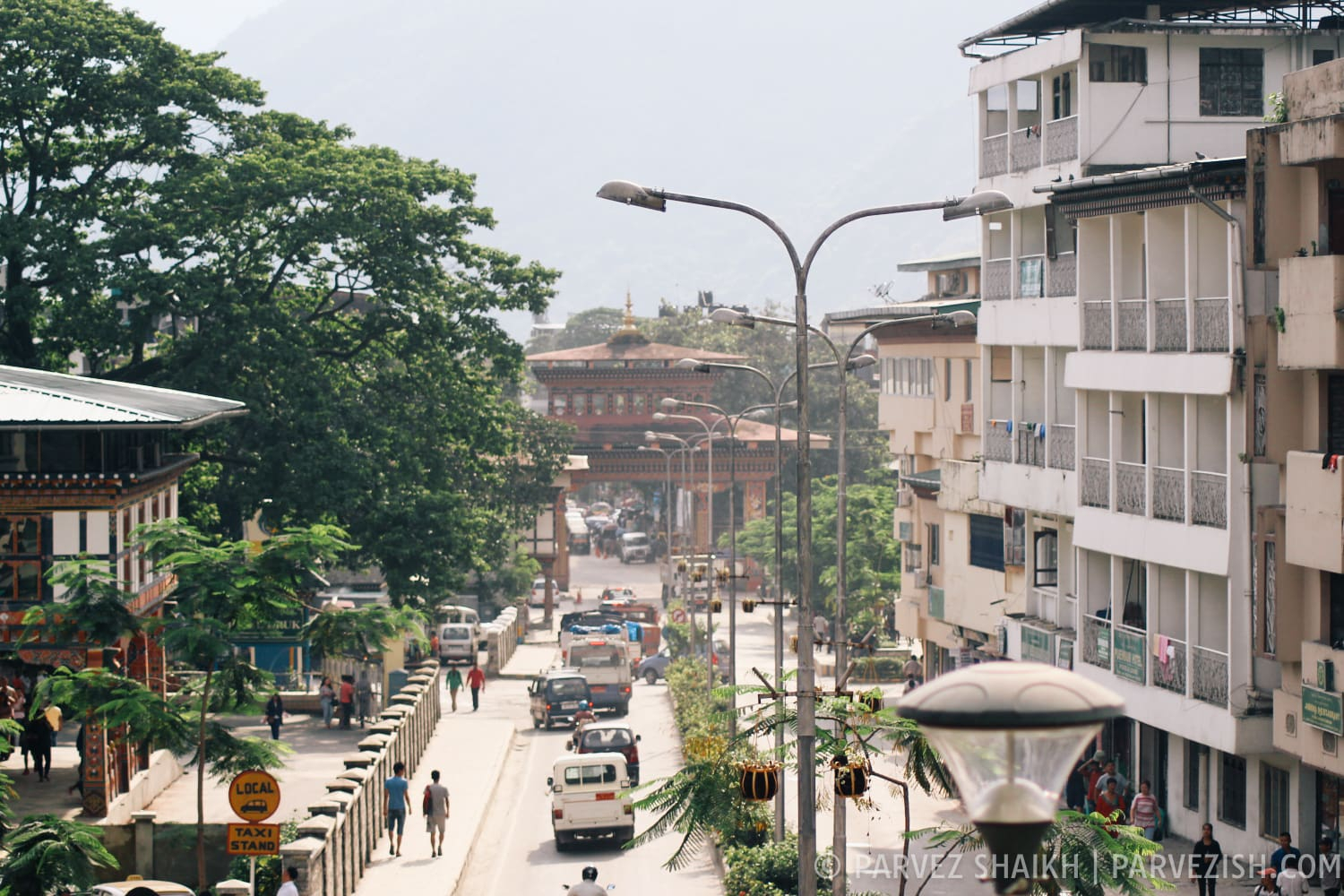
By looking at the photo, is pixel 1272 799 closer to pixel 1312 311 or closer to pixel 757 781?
pixel 1312 311

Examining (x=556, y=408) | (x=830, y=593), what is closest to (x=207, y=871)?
(x=830, y=593)

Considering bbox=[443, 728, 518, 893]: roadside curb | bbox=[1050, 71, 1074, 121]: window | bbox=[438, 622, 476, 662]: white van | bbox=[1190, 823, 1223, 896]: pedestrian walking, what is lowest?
bbox=[443, 728, 518, 893]: roadside curb

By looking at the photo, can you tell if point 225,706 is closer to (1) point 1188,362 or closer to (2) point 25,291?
(1) point 1188,362

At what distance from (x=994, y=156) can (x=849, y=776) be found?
22.9 metres

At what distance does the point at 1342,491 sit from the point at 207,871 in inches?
678

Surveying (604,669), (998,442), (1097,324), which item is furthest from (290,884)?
(604,669)

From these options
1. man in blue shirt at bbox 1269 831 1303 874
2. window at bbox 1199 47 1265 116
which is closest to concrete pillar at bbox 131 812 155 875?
man in blue shirt at bbox 1269 831 1303 874

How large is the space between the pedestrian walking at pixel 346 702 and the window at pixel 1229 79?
2389 centimetres

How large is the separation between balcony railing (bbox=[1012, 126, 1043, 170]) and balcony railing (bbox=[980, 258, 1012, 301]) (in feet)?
6.53

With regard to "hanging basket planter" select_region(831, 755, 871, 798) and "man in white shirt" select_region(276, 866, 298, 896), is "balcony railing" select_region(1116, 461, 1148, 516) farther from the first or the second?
"man in white shirt" select_region(276, 866, 298, 896)

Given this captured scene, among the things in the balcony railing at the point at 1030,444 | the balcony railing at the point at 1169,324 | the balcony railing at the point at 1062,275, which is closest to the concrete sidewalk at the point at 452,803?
the balcony railing at the point at 1030,444

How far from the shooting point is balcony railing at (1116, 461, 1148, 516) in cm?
3075

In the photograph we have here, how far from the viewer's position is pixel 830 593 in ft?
244

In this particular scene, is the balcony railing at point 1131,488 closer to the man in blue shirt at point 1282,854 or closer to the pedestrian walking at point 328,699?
the man in blue shirt at point 1282,854
